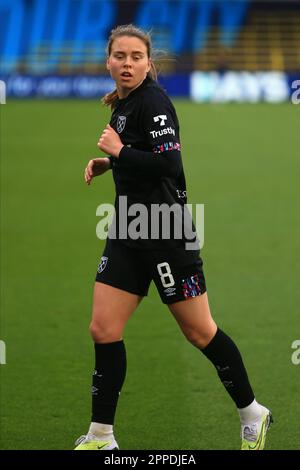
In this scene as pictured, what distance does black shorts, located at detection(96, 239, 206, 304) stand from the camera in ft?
16.6

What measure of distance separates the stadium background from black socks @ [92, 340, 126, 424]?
50 centimetres

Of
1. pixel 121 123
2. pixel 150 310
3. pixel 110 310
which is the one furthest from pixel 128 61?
pixel 150 310

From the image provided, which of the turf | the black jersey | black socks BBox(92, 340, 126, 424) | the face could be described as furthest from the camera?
the turf

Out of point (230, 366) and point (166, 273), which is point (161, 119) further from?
point (230, 366)

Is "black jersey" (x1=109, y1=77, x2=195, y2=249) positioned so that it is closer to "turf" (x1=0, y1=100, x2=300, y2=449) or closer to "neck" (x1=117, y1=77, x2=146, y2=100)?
"neck" (x1=117, y1=77, x2=146, y2=100)

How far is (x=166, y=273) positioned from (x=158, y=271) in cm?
4

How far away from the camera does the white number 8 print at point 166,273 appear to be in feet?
16.6

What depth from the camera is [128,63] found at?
502cm

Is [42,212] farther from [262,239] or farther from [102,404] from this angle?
[102,404]

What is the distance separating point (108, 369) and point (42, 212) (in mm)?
8778

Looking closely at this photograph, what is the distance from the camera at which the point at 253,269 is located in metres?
10.4

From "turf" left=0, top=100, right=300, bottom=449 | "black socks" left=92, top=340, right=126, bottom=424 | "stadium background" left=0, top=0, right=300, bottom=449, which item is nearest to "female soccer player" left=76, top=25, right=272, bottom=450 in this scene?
"black socks" left=92, top=340, right=126, bottom=424

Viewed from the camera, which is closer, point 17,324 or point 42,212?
point 17,324

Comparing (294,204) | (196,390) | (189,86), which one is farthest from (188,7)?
(196,390)
